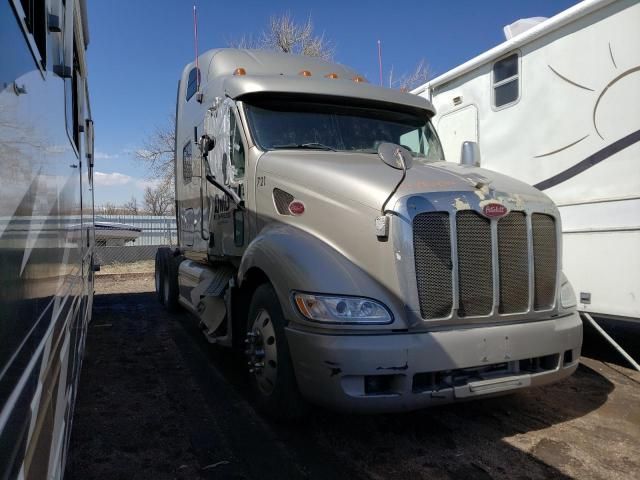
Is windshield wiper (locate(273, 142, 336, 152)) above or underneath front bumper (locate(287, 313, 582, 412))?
above

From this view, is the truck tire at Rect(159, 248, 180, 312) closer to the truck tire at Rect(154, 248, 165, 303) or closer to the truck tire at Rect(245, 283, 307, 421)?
the truck tire at Rect(154, 248, 165, 303)

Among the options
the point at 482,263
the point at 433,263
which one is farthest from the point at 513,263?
the point at 433,263

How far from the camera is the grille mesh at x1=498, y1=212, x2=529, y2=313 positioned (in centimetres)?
356

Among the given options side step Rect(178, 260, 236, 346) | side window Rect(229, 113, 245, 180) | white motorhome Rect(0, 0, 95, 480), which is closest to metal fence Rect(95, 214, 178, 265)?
side step Rect(178, 260, 236, 346)

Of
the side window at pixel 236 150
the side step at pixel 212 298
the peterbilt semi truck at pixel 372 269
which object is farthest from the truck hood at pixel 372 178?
the side step at pixel 212 298

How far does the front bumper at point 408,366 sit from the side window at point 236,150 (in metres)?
1.82

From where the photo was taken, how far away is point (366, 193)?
3.48m

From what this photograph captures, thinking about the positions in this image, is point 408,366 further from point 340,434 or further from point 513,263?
point 513,263

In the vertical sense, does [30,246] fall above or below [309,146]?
below

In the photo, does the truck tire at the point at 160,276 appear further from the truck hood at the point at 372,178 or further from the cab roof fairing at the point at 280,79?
the truck hood at the point at 372,178

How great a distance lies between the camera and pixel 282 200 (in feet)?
13.3

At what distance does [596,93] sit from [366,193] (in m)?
2.92

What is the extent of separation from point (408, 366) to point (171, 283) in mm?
6313

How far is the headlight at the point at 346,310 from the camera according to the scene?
317 cm
